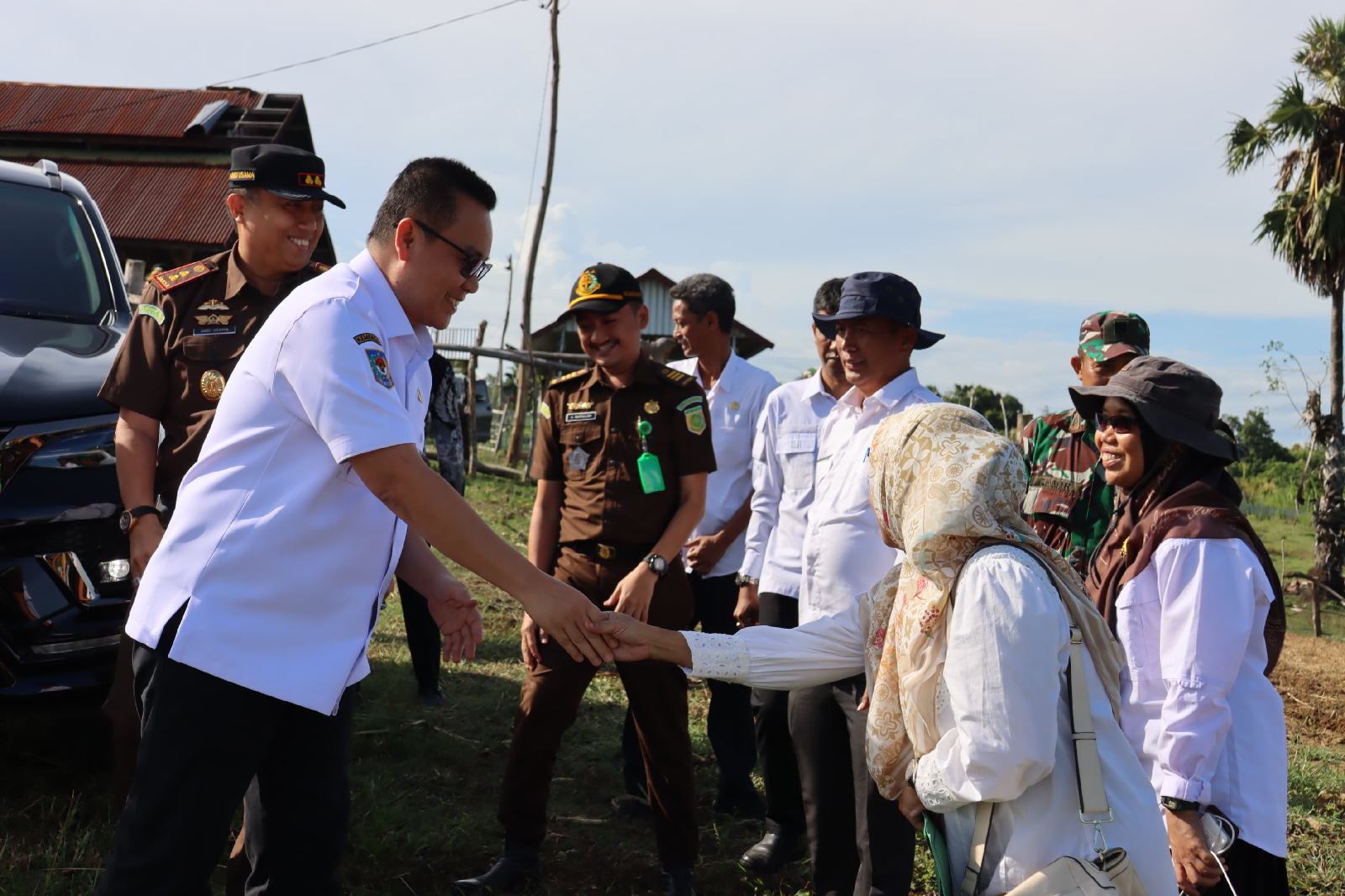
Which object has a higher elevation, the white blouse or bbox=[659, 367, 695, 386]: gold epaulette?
bbox=[659, 367, 695, 386]: gold epaulette

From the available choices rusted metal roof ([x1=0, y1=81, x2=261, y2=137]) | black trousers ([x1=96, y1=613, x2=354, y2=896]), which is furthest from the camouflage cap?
rusted metal roof ([x1=0, y1=81, x2=261, y2=137])

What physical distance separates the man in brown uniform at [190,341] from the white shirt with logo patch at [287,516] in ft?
3.58

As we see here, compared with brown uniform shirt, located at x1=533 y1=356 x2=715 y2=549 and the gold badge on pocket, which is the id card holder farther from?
the gold badge on pocket

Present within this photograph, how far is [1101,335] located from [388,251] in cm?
292

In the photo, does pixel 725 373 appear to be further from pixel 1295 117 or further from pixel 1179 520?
pixel 1295 117

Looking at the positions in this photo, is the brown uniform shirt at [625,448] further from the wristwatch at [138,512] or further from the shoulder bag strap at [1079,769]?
the shoulder bag strap at [1079,769]

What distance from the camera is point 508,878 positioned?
3.36 meters

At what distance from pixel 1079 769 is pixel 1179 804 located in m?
0.68

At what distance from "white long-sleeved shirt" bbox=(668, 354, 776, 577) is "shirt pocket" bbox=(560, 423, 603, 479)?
3.62 feet

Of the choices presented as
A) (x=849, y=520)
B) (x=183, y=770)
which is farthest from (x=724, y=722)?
(x=183, y=770)

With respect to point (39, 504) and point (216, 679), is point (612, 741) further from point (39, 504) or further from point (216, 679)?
point (216, 679)

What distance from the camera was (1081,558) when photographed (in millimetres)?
Answer: 3799

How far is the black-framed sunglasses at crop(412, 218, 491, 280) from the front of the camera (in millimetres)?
2301

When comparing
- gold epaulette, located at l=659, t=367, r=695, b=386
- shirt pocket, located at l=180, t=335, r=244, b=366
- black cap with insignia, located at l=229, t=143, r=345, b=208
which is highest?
black cap with insignia, located at l=229, t=143, r=345, b=208
